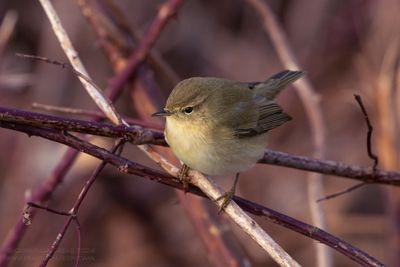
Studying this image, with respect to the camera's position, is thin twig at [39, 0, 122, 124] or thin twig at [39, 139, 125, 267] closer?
thin twig at [39, 139, 125, 267]

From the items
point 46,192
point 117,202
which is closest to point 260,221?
point 117,202

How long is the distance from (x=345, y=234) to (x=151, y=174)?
12.7 feet

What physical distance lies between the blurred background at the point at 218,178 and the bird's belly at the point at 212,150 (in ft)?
5.33

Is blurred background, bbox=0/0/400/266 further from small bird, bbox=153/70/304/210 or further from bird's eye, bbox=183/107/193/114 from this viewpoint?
bird's eye, bbox=183/107/193/114

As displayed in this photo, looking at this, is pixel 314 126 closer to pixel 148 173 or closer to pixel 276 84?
pixel 276 84

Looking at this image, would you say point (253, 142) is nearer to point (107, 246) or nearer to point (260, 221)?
point (260, 221)

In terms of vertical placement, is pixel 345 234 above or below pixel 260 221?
below

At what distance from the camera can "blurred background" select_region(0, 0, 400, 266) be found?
543cm

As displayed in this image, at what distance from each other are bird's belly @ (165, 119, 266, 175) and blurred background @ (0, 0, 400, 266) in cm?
162

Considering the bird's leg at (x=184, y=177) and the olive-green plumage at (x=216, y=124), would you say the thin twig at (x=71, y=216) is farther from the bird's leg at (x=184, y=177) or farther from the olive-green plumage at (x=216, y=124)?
the olive-green plumage at (x=216, y=124)

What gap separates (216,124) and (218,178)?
2.72 m

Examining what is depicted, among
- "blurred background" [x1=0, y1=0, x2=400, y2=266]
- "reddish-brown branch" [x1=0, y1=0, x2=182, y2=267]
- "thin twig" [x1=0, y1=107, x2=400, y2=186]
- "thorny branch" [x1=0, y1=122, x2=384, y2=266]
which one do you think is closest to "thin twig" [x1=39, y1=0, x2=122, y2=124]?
"thin twig" [x1=0, y1=107, x2=400, y2=186]

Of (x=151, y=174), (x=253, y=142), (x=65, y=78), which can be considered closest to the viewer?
(x=151, y=174)

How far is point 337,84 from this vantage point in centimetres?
666
